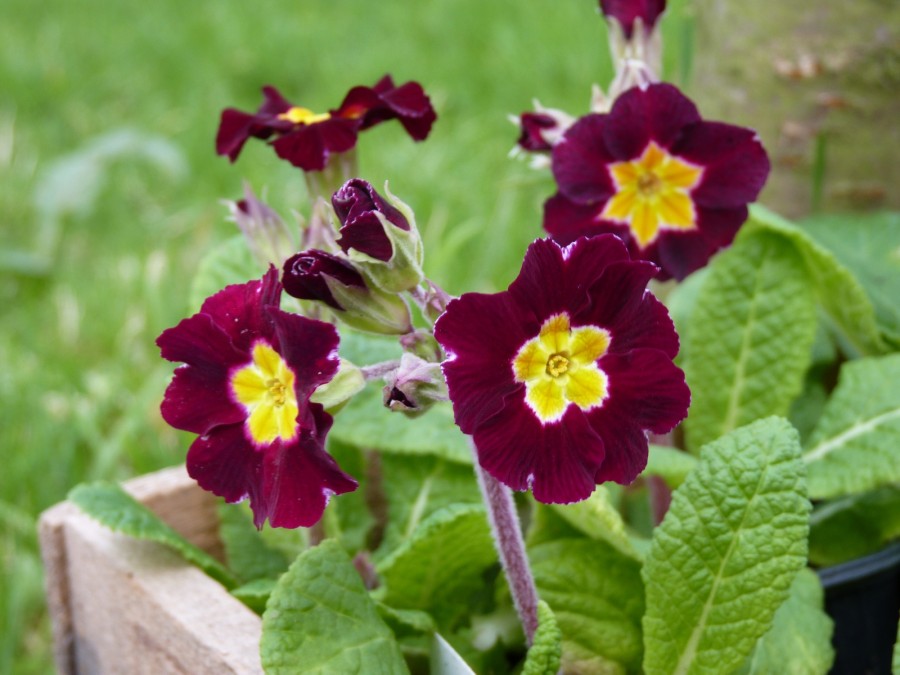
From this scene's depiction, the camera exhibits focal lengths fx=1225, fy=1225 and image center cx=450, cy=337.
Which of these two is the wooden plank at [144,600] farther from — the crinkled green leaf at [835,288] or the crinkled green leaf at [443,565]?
the crinkled green leaf at [835,288]

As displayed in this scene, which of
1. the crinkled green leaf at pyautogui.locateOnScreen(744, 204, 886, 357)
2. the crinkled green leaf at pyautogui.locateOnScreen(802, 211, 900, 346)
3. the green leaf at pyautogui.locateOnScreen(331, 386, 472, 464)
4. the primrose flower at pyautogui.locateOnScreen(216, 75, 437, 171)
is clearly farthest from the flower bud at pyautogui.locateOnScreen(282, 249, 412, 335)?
the crinkled green leaf at pyautogui.locateOnScreen(802, 211, 900, 346)

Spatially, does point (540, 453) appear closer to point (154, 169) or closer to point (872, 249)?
point (872, 249)

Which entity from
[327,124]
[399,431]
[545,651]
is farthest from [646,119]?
[545,651]

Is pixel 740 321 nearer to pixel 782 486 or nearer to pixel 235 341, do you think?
pixel 782 486

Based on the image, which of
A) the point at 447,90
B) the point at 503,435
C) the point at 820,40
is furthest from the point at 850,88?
the point at 447,90

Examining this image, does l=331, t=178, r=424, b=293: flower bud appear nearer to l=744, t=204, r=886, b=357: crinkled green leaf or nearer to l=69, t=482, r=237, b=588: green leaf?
l=69, t=482, r=237, b=588: green leaf

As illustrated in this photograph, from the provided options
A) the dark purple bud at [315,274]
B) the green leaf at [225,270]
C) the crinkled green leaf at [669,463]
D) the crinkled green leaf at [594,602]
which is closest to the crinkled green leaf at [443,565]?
the crinkled green leaf at [594,602]
